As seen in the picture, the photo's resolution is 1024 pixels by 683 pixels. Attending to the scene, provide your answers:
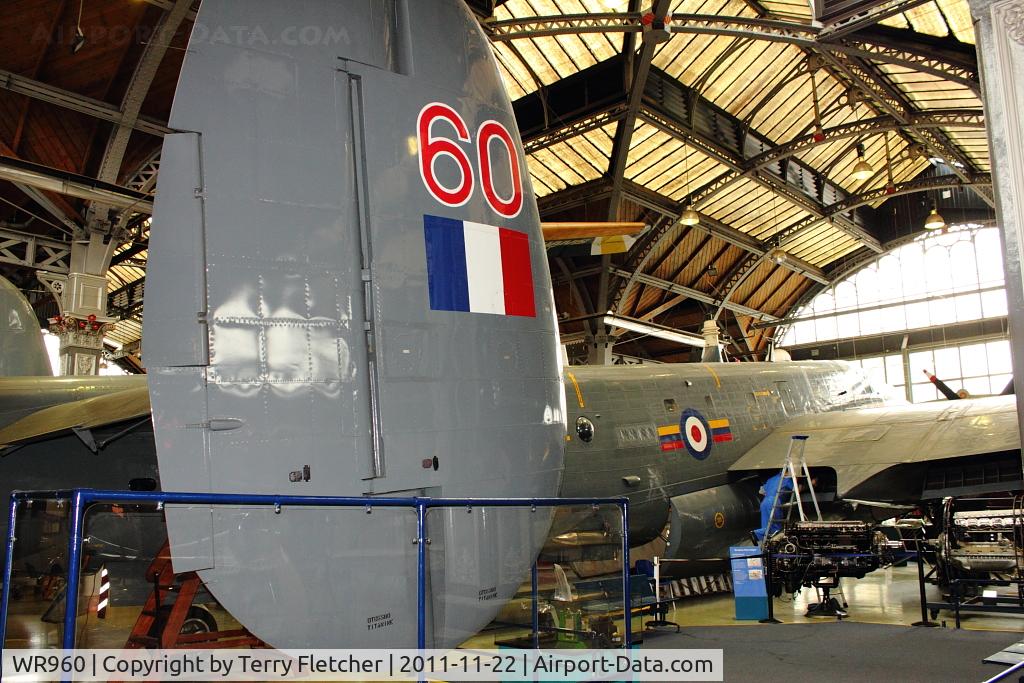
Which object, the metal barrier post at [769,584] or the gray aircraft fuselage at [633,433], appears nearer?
the gray aircraft fuselage at [633,433]

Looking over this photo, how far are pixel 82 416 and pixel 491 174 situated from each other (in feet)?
16.8

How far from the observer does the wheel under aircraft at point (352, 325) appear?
12.2 ft

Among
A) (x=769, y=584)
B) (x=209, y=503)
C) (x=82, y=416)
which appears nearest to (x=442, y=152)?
(x=209, y=503)

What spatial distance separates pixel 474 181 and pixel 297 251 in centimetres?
127

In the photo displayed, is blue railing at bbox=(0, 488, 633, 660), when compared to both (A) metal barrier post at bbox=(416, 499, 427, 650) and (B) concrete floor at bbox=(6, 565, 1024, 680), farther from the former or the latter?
(B) concrete floor at bbox=(6, 565, 1024, 680)

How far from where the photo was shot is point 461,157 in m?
4.80

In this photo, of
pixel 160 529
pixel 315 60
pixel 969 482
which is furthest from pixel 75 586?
pixel 969 482

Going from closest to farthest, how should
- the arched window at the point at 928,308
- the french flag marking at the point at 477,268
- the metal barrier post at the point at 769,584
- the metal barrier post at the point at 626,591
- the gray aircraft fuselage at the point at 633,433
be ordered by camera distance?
the french flag marking at the point at 477,268 → the metal barrier post at the point at 626,591 → the gray aircraft fuselage at the point at 633,433 → the metal barrier post at the point at 769,584 → the arched window at the point at 928,308

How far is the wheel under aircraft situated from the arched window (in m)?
36.1

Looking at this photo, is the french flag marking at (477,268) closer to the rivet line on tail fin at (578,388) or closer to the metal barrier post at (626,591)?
the metal barrier post at (626,591)

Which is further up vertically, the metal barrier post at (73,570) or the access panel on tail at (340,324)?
the access panel on tail at (340,324)

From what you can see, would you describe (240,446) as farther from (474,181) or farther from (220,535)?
(474,181)

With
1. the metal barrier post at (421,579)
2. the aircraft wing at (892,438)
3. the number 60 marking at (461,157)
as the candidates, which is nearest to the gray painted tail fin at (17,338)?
the number 60 marking at (461,157)

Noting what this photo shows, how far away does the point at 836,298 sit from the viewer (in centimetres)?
4394
